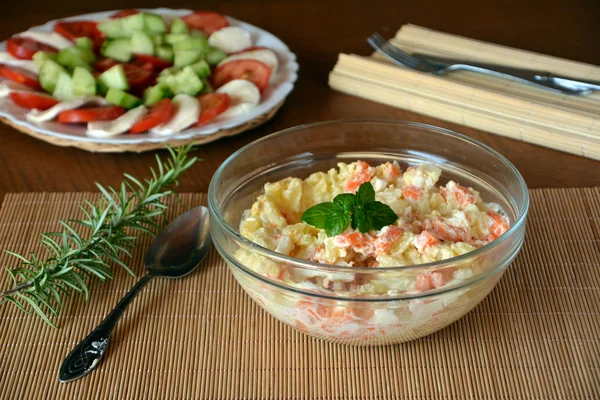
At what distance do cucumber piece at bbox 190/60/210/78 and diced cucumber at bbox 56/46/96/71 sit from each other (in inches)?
16.1

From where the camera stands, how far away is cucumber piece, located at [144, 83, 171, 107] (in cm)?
234

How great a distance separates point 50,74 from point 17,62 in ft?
0.54

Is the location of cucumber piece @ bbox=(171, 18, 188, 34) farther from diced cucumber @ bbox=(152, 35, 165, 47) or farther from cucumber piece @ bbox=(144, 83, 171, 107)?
cucumber piece @ bbox=(144, 83, 171, 107)

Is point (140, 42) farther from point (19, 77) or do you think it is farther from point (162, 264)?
point (162, 264)

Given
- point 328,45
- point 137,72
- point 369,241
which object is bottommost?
point 328,45

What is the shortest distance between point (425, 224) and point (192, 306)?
0.57 m

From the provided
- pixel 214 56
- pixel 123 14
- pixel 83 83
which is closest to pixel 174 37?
pixel 214 56

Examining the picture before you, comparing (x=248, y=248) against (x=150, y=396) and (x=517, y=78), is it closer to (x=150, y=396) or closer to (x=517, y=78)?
(x=150, y=396)

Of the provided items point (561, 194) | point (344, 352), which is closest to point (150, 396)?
point (344, 352)

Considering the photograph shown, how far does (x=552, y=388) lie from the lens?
1.30 metres

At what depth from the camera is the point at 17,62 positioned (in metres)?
2.49

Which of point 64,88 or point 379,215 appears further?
point 64,88

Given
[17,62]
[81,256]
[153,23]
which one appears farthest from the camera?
[153,23]

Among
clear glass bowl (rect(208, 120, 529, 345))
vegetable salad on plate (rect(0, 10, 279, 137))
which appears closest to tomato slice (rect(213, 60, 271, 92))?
vegetable salad on plate (rect(0, 10, 279, 137))
